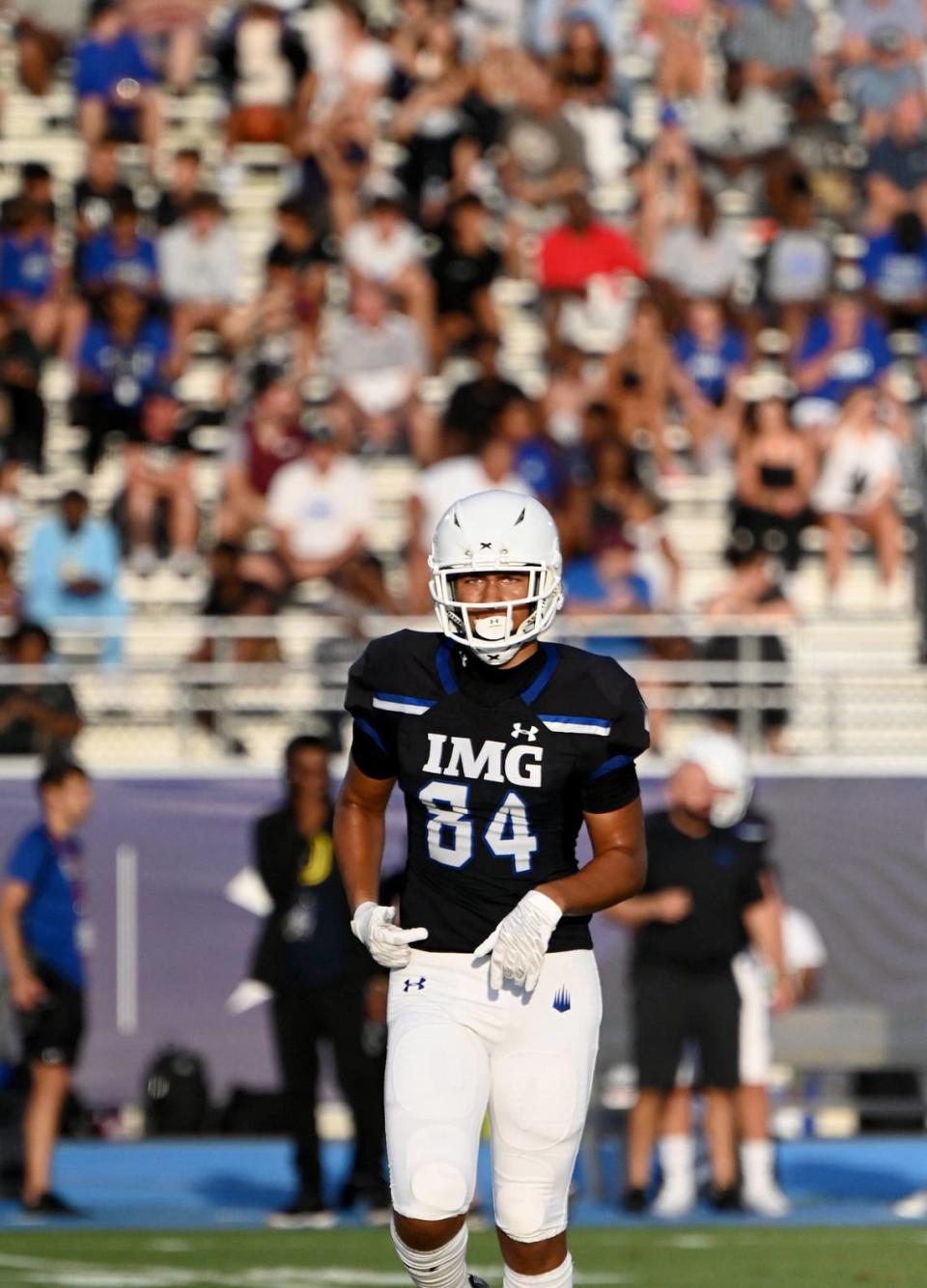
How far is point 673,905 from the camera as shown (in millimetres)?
10172

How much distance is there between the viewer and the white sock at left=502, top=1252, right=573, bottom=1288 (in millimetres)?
5777

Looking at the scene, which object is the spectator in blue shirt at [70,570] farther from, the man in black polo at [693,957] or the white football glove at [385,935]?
the white football glove at [385,935]

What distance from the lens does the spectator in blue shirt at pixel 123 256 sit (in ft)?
48.9

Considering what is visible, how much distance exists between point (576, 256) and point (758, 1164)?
6317mm

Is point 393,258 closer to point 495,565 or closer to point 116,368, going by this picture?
point 116,368

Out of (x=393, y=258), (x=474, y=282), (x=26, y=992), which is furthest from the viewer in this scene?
(x=393, y=258)

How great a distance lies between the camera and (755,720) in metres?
12.4

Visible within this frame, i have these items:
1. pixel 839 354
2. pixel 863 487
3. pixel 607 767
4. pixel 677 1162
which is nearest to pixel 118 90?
pixel 839 354

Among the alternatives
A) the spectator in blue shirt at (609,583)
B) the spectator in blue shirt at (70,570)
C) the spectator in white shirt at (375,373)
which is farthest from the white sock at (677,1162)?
the spectator in white shirt at (375,373)

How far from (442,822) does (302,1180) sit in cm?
456

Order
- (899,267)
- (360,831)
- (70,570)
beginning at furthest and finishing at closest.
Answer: (899,267)
(70,570)
(360,831)

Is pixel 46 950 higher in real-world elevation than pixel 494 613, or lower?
lower

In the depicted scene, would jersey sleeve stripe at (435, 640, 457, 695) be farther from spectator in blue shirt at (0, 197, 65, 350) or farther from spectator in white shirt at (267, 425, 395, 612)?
spectator in blue shirt at (0, 197, 65, 350)

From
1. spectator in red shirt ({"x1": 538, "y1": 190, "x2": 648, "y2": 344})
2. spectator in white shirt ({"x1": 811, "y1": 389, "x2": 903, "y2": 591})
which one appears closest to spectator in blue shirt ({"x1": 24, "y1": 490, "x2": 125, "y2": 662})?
spectator in red shirt ({"x1": 538, "y1": 190, "x2": 648, "y2": 344})
